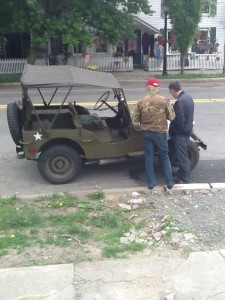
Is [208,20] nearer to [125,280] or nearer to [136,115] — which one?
[136,115]

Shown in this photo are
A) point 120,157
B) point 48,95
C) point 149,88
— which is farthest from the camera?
point 48,95

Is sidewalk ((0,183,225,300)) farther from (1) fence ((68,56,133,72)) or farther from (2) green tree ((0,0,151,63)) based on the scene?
(1) fence ((68,56,133,72))

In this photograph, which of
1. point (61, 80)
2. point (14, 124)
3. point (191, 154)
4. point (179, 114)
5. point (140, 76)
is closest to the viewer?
point (179, 114)

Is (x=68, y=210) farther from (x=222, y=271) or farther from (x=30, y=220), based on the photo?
(x=222, y=271)

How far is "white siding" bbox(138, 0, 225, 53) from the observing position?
26.7 m

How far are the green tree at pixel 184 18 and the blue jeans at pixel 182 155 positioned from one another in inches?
568

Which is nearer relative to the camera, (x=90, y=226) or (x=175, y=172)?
(x=90, y=226)

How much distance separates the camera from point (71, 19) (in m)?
17.9

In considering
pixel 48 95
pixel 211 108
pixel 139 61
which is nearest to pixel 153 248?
pixel 211 108

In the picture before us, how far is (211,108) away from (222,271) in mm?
9159

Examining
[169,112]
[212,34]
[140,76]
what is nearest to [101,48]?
[140,76]

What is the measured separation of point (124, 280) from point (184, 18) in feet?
59.1

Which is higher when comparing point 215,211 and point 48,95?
point 48,95

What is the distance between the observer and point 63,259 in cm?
458
